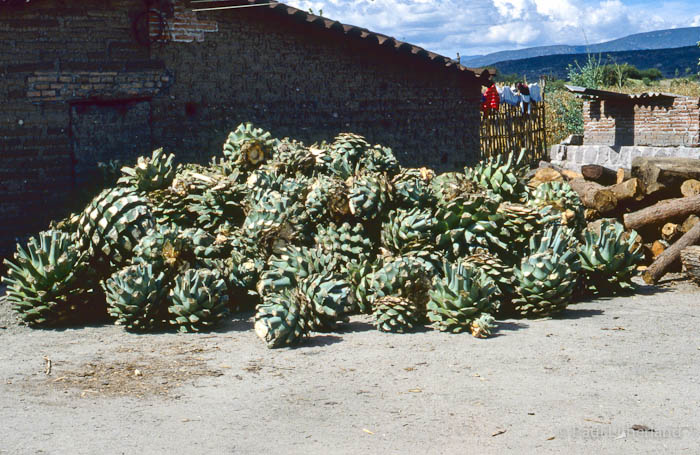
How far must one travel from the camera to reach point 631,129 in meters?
19.0

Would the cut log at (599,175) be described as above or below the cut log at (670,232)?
above

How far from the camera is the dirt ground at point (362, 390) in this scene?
459 centimetres

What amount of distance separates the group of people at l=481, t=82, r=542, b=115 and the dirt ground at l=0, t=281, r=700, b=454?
13.1m

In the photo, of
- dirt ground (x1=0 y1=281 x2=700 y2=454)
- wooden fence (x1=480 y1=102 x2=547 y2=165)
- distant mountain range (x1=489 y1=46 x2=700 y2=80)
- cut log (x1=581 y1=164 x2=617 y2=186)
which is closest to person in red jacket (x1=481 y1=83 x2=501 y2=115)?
wooden fence (x1=480 y1=102 x2=547 y2=165)

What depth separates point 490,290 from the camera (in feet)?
22.8

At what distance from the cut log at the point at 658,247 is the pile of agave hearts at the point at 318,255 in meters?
1.86

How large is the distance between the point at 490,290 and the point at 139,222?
144 inches

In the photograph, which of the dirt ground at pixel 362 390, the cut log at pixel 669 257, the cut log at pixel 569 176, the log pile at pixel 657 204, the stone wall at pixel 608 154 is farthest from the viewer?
the stone wall at pixel 608 154

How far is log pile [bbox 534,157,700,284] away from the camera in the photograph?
32.2ft

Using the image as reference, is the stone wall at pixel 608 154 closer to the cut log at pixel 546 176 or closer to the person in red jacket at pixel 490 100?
the person in red jacket at pixel 490 100

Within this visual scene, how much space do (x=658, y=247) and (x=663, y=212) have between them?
48 cm

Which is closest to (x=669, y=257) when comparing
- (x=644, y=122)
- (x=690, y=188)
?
(x=690, y=188)

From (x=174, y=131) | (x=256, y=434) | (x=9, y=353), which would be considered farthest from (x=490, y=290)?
(x=174, y=131)

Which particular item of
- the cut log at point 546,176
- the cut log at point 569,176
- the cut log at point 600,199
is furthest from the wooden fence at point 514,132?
the cut log at point 600,199
